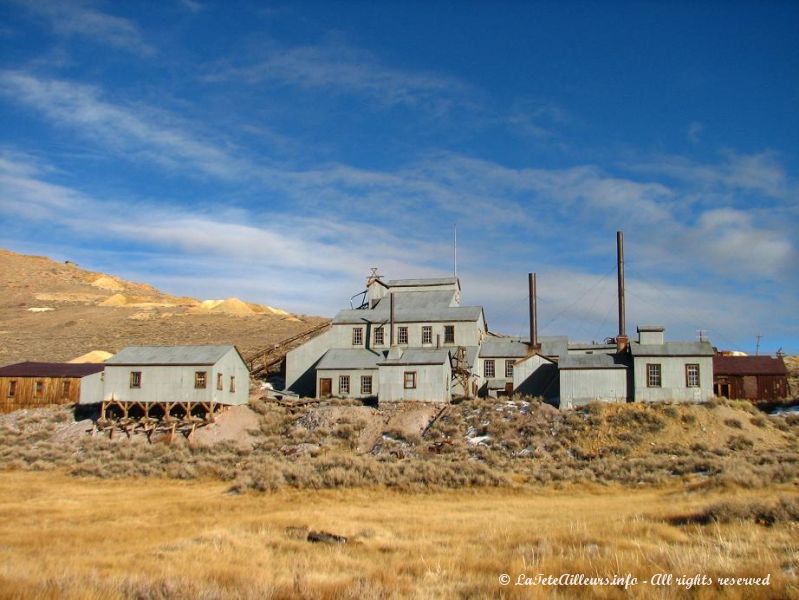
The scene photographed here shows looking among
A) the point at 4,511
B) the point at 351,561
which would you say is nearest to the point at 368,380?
the point at 4,511

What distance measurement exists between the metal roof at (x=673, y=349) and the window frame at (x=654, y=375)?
2.30 ft

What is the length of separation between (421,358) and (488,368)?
28.3ft

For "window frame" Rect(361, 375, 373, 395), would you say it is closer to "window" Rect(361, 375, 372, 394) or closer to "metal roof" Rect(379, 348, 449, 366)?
"window" Rect(361, 375, 372, 394)

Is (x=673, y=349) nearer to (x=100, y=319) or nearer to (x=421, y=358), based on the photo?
(x=421, y=358)

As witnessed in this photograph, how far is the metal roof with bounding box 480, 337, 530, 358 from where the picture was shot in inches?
2088

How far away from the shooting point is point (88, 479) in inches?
1393

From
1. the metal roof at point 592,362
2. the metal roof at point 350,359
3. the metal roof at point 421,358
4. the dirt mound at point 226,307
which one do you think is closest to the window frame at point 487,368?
the metal roof at point 421,358

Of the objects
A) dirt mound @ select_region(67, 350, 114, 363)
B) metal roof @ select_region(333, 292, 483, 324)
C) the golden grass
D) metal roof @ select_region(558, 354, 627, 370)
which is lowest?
the golden grass

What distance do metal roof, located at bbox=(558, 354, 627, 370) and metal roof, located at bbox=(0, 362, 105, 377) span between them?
29965mm

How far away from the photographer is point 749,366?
50.3m

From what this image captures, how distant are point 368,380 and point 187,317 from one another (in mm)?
48717

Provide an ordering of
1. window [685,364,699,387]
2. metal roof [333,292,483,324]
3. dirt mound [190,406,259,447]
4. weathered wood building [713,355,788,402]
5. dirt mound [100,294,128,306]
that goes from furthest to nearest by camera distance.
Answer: dirt mound [100,294,128,306] < metal roof [333,292,483,324] < weathered wood building [713,355,788,402] < window [685,364,699,387] < dirt mound [190,406,259,447]

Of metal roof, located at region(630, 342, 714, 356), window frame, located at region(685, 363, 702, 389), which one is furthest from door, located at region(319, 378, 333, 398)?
window frame, located at region(685, 363, 702, 389)

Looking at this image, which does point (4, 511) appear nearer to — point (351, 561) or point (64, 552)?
point (64, 552)
